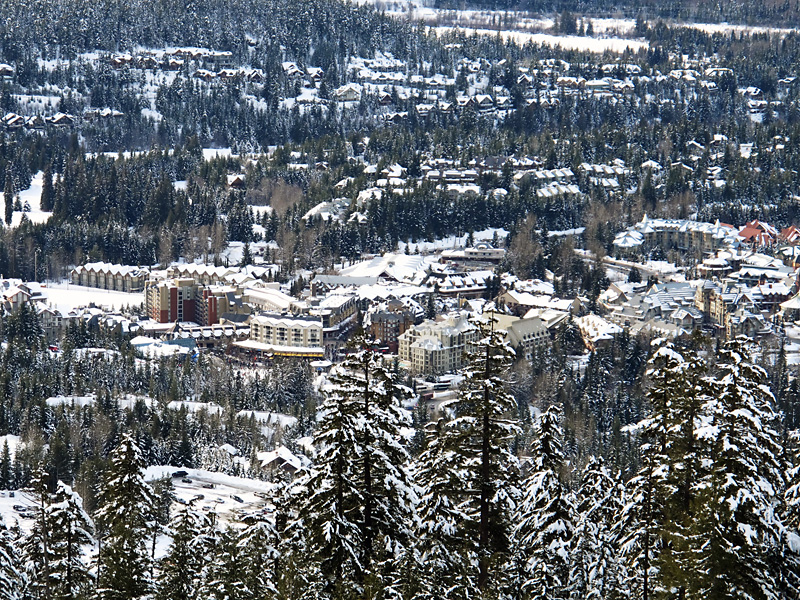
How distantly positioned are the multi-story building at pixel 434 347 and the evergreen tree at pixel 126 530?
148 feet

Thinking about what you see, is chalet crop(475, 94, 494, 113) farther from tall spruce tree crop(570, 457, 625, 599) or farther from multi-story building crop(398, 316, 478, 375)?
tall spruce tree crop(570, 457, 625, 599)

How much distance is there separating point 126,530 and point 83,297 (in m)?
66.8

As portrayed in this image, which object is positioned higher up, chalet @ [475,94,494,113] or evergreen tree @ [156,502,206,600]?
evergreen tree @ [156,502,206,600]

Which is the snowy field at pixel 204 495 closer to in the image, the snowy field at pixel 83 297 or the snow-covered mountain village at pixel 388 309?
the snow-covered mountain village at pixel 388 309

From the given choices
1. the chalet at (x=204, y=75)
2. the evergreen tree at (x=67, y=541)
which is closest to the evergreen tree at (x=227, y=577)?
the evergreen tree at (x=67, y=541)

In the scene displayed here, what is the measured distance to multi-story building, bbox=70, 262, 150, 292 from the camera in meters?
98.1

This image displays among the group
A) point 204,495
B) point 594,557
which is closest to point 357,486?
point 594,557

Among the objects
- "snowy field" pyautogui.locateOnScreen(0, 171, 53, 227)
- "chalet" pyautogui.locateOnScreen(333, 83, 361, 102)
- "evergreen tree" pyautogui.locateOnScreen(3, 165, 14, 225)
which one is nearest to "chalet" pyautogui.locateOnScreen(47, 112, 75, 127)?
"snowy field" pyautogui.locateOnScreen(0, 171, 53, 227)

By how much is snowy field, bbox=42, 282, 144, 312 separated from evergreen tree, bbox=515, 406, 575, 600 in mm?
67548

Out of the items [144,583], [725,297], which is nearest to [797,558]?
[144,583]

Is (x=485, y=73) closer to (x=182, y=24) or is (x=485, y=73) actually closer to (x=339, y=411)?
(x=182, y=24)

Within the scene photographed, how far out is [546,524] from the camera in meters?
25.4

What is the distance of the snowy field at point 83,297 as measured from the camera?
91500 mm

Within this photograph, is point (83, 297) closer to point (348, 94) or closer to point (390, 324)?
point (390, 324)
